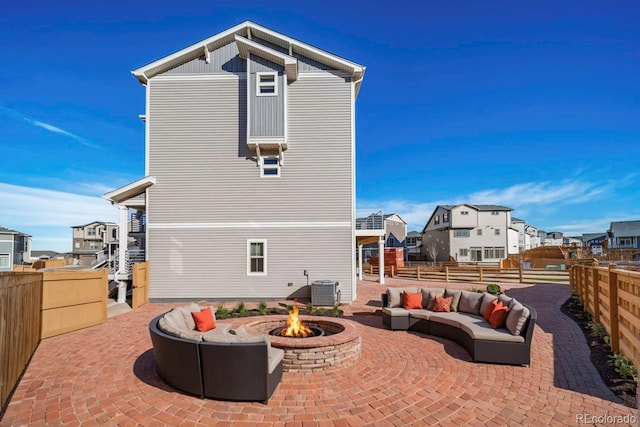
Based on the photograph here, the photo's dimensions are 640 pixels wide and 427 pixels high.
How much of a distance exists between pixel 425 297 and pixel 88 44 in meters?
13.8

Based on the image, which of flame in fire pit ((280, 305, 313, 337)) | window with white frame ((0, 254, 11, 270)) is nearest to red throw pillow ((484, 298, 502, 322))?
flame in fire pit ((280, 305, 313, 337))

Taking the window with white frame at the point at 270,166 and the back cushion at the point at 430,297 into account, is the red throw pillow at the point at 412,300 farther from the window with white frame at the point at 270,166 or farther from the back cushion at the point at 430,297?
the window with white frame at the point at 270,166

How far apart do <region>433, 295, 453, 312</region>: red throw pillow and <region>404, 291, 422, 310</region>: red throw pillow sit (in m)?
0.45

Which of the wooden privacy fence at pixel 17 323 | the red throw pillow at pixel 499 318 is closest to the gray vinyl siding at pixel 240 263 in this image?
the wooden privacy fence at pixel 17 323

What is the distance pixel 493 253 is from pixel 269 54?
3486cm

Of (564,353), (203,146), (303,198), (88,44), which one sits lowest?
(564,353)

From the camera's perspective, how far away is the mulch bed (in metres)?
4.33

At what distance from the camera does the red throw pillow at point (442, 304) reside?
307 inches

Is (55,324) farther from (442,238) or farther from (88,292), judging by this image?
(442,238)

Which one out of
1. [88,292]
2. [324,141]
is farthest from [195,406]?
[324,141]

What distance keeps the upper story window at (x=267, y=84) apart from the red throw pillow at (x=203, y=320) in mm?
8885

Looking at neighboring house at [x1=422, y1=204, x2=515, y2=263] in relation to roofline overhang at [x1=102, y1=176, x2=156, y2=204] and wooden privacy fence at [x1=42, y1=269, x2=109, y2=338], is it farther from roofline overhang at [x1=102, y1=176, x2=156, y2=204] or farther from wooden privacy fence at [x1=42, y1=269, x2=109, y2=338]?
wooden privacy fence at [x1=42, y1=269, x2=109, y2=338]

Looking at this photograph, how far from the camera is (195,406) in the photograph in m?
4.08
